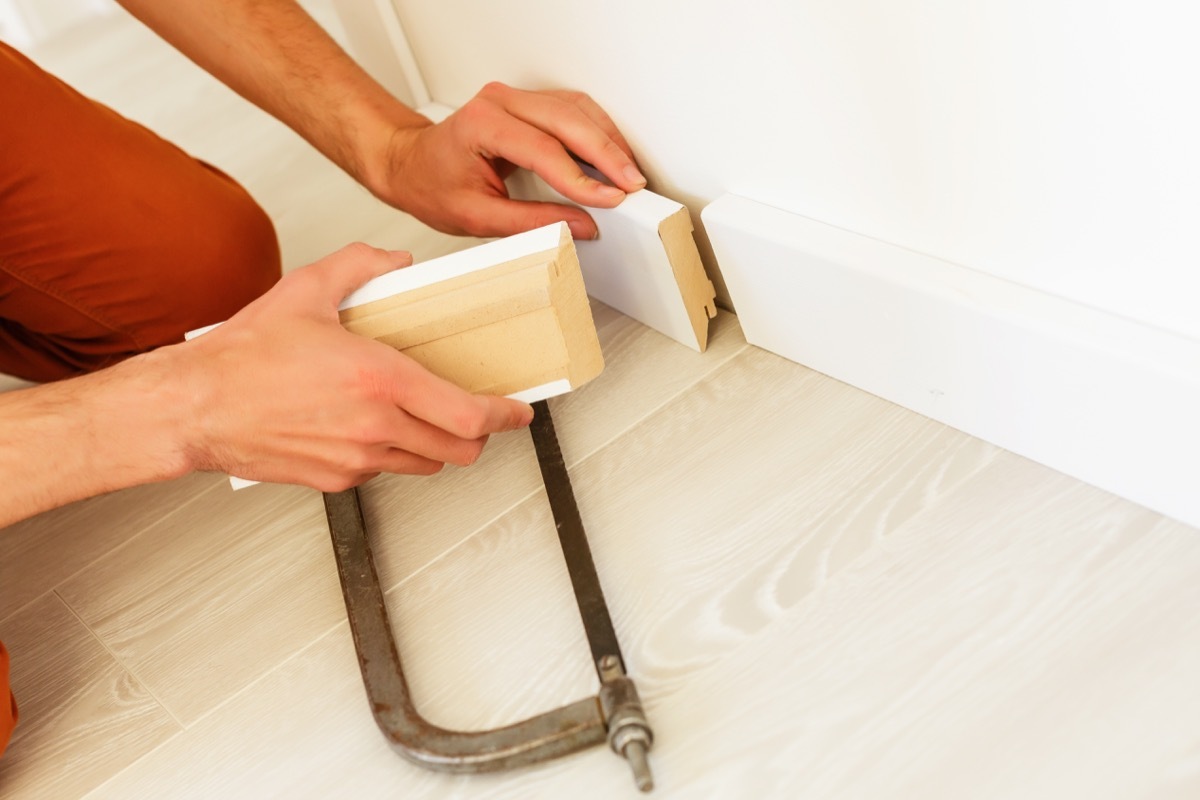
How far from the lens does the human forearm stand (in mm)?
772

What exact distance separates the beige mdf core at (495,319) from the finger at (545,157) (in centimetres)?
11

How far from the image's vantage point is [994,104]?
60cm

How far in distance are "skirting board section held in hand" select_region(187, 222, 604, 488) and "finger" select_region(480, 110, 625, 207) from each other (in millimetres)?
105

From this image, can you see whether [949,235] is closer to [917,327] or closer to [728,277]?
[917,327]

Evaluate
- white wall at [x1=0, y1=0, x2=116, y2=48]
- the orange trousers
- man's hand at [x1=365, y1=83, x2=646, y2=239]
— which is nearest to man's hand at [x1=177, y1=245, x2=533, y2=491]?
man's hand at [x1=365, y1=83, x2=646, y2=239]

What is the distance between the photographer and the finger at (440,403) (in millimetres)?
745

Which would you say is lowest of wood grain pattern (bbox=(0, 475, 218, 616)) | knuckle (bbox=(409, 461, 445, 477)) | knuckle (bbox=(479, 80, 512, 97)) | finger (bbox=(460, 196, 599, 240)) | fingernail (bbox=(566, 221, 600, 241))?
wood grain pattern (bbox=(0, 475, 218, 616))

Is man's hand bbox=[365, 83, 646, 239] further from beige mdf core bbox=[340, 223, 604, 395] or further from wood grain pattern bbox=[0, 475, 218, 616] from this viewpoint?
wood grain pattern bbox=[0, 475, 218, 616]

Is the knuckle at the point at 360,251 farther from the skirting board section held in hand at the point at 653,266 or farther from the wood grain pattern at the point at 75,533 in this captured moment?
the wood grain pattern at the point at 75,533

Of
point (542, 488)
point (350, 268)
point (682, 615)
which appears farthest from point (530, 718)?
point (350, 268)

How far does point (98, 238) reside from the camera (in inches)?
43.5

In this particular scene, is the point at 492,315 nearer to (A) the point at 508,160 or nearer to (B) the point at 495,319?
(B) the point at 495,319

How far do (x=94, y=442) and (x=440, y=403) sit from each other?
26cm

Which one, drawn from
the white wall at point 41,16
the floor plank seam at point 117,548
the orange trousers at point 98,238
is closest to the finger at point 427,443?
the floor plank seam at point 117,548
